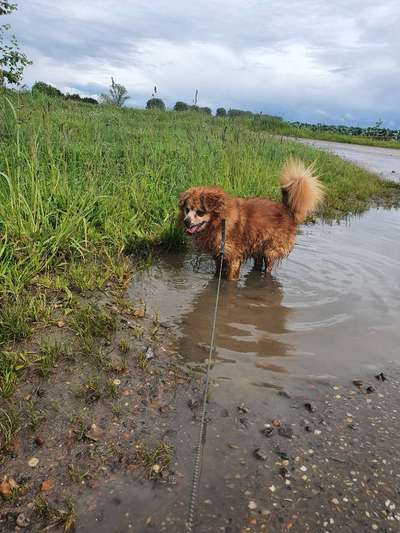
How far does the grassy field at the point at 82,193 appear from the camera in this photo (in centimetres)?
377

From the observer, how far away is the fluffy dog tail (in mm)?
5238

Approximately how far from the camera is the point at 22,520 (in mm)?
1934

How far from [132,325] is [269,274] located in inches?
98.8

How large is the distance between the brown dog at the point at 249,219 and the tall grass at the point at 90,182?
861 millimetres

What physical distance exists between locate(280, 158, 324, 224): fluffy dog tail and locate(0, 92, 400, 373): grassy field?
5.03 ft

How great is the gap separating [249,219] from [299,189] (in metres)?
0.73

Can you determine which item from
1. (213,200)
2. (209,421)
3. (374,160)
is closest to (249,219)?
(213,200)

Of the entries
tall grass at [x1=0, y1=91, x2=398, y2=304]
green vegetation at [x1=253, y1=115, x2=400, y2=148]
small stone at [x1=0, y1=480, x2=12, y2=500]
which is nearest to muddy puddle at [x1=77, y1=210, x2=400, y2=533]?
small stone at [x1=0, y1=480, x2=12, y2=500]

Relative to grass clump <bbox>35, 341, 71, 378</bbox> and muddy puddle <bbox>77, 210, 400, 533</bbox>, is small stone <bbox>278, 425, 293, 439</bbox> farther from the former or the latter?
grass clump <bbox>35, 341, 71, 378</bbox>

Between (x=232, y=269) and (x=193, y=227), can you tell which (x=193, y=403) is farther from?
(x=232, y=269)

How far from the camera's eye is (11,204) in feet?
13.2

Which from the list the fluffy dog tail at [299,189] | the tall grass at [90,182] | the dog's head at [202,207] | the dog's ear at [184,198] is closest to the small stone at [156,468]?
the tall grass at [90,182]

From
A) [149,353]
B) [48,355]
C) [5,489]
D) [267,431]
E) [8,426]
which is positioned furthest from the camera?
[149,353]

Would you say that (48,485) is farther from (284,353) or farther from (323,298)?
(323,298)
